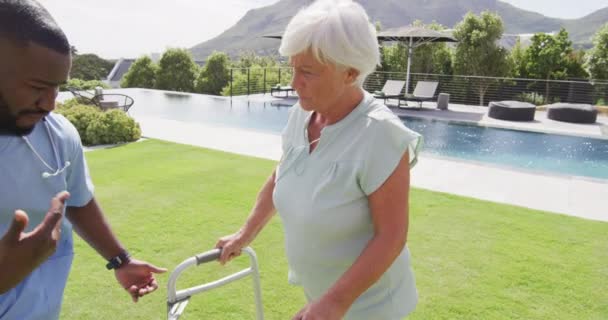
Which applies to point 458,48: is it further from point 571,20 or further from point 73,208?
point 571,20

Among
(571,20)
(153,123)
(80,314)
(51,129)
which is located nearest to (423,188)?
(80,314)

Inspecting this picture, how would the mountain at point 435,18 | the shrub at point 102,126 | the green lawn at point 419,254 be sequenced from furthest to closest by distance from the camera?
1. the mountain at point 435,18
2. the shrub at point 102,126
3. the green lawn at point 419,254

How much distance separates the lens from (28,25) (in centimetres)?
102

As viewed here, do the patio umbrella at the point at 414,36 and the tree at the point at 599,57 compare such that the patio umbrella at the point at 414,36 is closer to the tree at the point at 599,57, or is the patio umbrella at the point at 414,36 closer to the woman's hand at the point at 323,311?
the tree at the point at 599,57

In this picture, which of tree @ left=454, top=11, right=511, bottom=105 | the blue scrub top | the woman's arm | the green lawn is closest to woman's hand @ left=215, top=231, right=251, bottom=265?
the woman's arm

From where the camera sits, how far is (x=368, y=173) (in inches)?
55.5

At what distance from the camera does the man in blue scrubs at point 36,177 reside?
961 mm

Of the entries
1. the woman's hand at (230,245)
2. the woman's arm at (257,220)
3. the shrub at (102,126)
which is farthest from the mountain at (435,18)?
the woman's hand at (230,245)

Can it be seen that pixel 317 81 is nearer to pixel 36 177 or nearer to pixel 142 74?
pixel 36 177

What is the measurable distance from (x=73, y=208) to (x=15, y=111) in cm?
56

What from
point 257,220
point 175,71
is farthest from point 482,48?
point 257,220

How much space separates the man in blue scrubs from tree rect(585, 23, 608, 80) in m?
20.6

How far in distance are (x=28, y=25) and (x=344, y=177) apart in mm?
940

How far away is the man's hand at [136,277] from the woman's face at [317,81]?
2.68 ft
